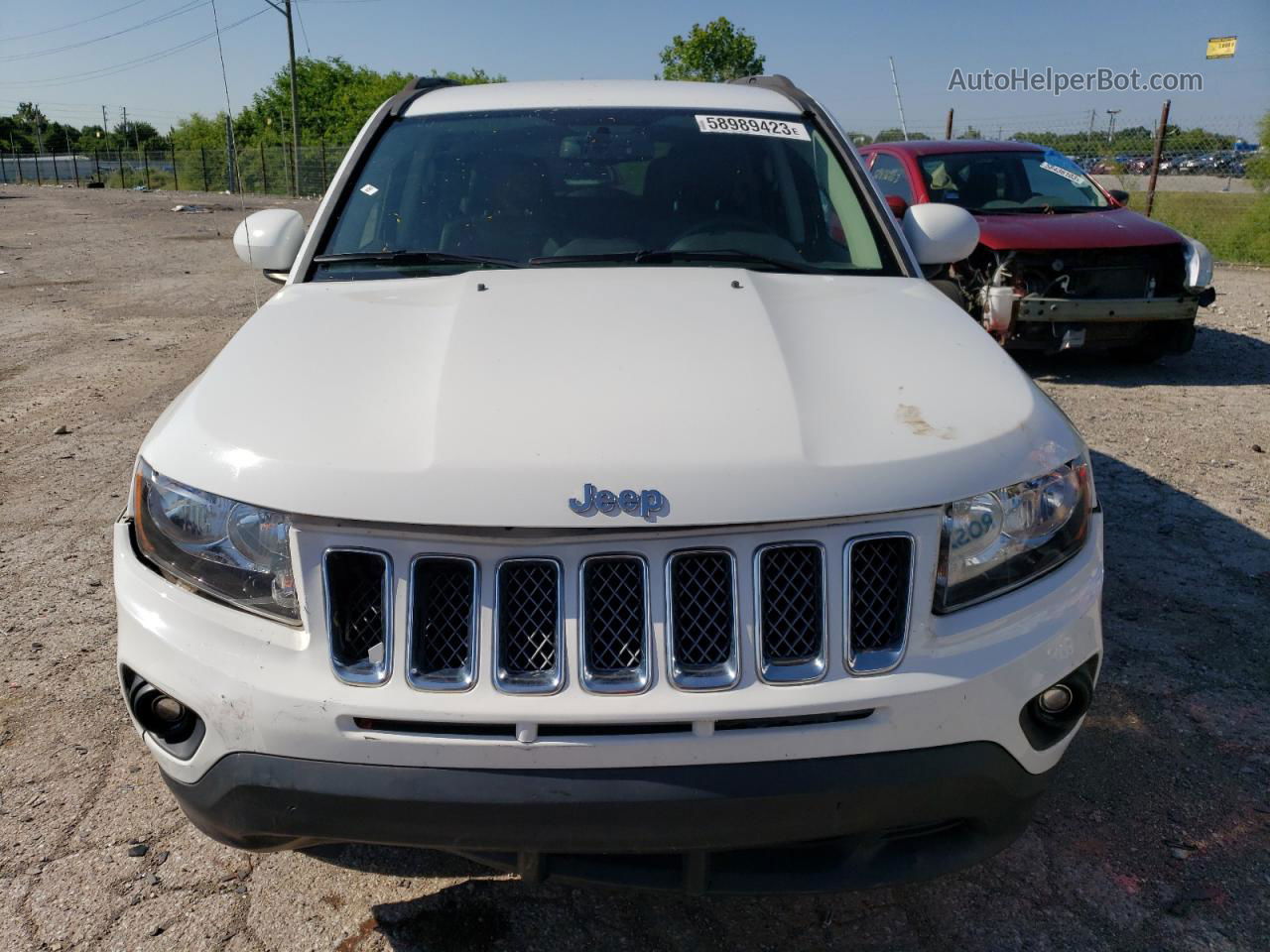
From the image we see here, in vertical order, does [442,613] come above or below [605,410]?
below

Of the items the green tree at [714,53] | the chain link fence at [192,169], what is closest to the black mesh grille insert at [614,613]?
the chain link fence at [192,169]

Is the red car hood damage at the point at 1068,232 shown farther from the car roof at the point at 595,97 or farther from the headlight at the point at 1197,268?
the car roof at the point at 595,97

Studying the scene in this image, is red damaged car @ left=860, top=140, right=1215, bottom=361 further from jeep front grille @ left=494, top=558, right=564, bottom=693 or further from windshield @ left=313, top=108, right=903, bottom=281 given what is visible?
jeep front grille @ left=494, top=558, right=564, bottom=693

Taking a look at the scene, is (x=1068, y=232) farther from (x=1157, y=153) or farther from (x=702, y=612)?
(x=1157, y=153)

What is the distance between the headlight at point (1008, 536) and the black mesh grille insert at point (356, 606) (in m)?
0.98

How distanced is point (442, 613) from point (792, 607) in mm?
605

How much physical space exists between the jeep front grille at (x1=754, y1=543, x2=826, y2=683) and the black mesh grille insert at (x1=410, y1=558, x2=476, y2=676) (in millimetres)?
500

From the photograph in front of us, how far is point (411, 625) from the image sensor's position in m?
1.78

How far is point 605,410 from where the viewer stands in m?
1.95

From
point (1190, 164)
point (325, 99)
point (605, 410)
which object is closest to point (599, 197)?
point (605, 410)

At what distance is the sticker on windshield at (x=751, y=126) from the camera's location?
3.44 m

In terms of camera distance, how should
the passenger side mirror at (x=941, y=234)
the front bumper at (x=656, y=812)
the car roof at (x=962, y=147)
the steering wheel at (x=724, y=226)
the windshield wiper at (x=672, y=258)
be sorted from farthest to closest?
the car roof at (x=962, y=147), the passenger side mirror at (x=941, y=234), the steering wheel at (x=724, y=226), the windshield wiper at (x=672, y=258), the front bumper at (x=656, y=812)

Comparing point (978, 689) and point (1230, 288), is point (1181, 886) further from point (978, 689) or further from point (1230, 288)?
point (1230, 288)


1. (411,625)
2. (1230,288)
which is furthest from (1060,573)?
(1230,288)
